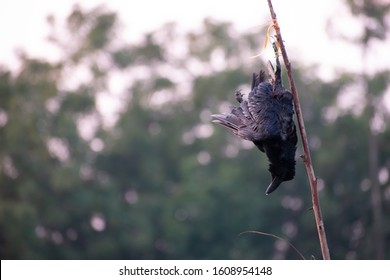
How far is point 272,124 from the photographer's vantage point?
3.82 meters

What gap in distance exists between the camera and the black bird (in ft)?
12.5

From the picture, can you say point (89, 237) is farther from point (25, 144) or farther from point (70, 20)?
point (70, 20)

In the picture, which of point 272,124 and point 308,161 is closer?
point 308,161

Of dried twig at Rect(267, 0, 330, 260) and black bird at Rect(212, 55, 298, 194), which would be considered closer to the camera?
dried twig at Rect(267, 0, 330, 260)

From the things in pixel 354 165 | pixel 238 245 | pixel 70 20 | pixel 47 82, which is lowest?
pixel 238 245

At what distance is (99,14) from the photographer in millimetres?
35750

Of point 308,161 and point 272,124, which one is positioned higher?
point 272,124

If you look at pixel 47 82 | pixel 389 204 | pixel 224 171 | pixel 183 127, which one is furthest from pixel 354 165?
pixel 47 82

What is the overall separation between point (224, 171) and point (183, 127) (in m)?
3.31

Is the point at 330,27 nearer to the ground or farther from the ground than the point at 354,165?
farther from the ground

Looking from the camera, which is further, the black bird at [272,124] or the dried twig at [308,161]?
the black bird at [272,124]

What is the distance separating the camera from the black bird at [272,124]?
380 centimetres
